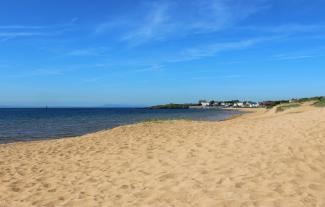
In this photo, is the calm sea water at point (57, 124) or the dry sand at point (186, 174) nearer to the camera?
the dry sand at point (186, 174)

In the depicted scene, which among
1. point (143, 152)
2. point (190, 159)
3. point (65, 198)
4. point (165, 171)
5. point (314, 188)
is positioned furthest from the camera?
point (143, 152)

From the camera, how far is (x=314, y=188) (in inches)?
283

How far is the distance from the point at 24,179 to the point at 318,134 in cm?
797

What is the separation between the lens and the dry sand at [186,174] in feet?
23.5

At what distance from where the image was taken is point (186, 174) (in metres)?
8.82

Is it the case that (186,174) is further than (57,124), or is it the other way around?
(57,124)

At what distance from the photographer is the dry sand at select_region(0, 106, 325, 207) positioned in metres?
7.16

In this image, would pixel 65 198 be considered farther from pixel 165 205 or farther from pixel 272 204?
pixel 272 204

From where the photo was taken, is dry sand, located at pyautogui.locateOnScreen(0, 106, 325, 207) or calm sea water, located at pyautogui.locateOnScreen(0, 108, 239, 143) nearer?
dry sand, located at pyautogui.locateOnScreen(0, 106, 325, 207)

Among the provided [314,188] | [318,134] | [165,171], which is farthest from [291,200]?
[318,134]

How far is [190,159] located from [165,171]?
50.6 inches

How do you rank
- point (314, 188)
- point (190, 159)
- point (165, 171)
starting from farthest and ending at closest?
point (190, 159), point (165, 171), point (314, 188)

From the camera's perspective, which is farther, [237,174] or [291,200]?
[237,174]

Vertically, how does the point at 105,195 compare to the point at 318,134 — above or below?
below
